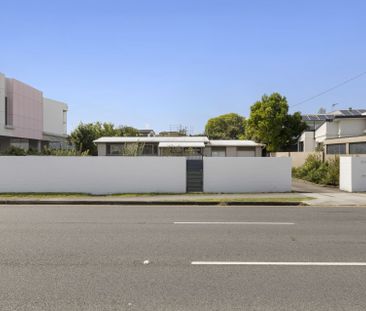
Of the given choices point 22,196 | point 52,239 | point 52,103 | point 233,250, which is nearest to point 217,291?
point 233,250

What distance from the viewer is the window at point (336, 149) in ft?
94.5

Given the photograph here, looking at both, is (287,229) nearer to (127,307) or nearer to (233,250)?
(233,250)

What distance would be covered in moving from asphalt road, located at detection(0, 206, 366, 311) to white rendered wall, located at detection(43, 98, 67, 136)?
2148 inches

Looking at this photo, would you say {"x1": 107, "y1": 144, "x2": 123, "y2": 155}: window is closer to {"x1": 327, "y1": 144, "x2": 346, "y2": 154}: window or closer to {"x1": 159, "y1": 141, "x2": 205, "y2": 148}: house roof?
{"x1": 159, "y1": 141, "x2": 205, "y2": 148}: house roof

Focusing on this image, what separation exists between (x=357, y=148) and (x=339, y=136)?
10411 mm

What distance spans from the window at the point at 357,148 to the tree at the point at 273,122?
559 inches

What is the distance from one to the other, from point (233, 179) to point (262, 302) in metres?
14.7

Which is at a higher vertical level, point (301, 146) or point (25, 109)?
point (25, 109)

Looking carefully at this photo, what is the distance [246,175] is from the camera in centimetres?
1905

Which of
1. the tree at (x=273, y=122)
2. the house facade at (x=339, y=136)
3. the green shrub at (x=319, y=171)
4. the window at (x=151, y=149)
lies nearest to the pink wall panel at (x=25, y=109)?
the window at (x=151, y=149)

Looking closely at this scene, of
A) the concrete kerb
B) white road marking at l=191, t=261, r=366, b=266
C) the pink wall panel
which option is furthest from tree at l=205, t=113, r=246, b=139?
white road marking at l=191, t=261, r=366, b=266

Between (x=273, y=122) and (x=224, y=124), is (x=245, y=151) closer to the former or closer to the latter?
(x=273, y=122)

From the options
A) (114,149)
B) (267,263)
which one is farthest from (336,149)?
(267,263)

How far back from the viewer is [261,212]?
1248cm
